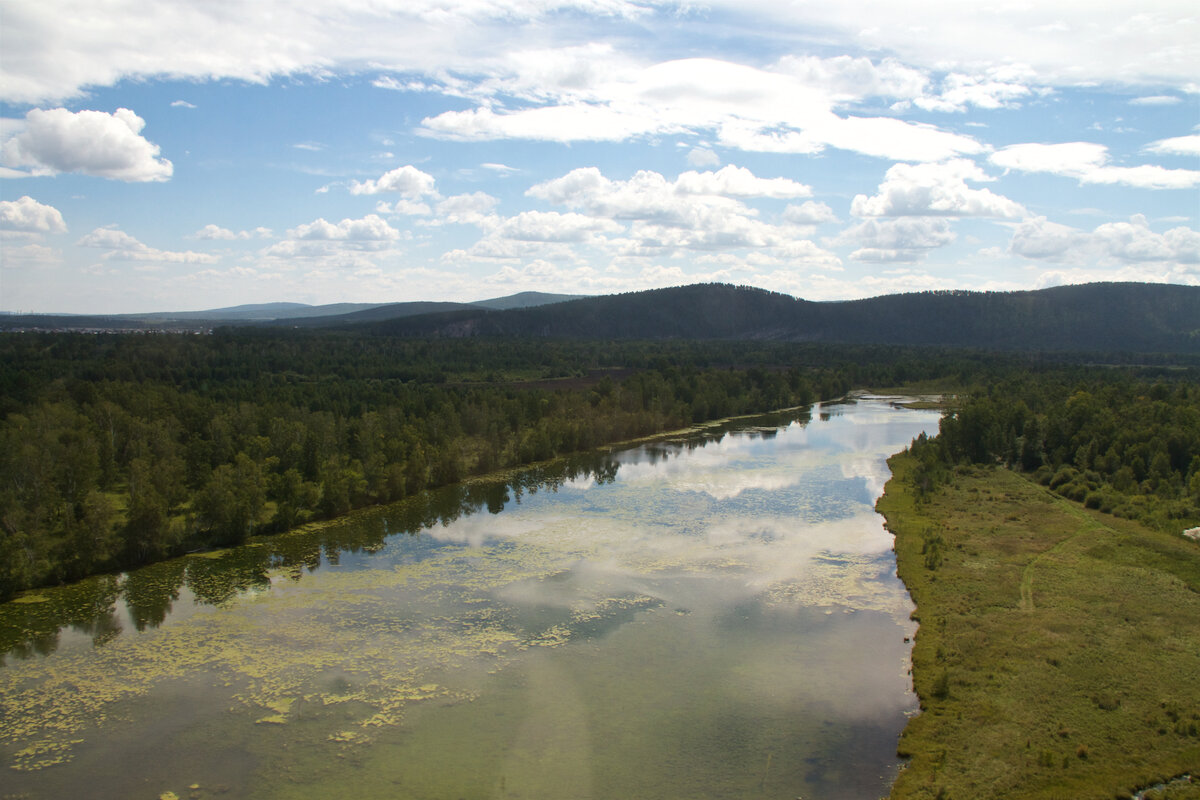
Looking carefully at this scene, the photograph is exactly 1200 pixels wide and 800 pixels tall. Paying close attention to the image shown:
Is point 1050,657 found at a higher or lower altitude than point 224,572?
higher

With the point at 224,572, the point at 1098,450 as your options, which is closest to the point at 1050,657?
the point at 224,572

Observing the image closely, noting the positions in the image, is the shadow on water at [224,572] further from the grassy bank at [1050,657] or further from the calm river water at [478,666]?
the grassy bank at [1050,657]

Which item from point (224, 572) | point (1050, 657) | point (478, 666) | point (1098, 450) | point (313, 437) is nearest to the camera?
point (1050, 657)

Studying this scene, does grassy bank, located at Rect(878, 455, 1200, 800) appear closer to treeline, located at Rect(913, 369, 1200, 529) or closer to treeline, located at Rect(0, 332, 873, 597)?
treeline, located at Rect(913, 369, 1200, 529)

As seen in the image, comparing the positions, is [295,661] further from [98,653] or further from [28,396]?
[28,396]

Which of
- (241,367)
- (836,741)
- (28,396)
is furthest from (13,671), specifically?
(241,367)

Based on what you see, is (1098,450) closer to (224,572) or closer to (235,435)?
(224,572)

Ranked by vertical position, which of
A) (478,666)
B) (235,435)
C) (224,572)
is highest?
(235,435)
